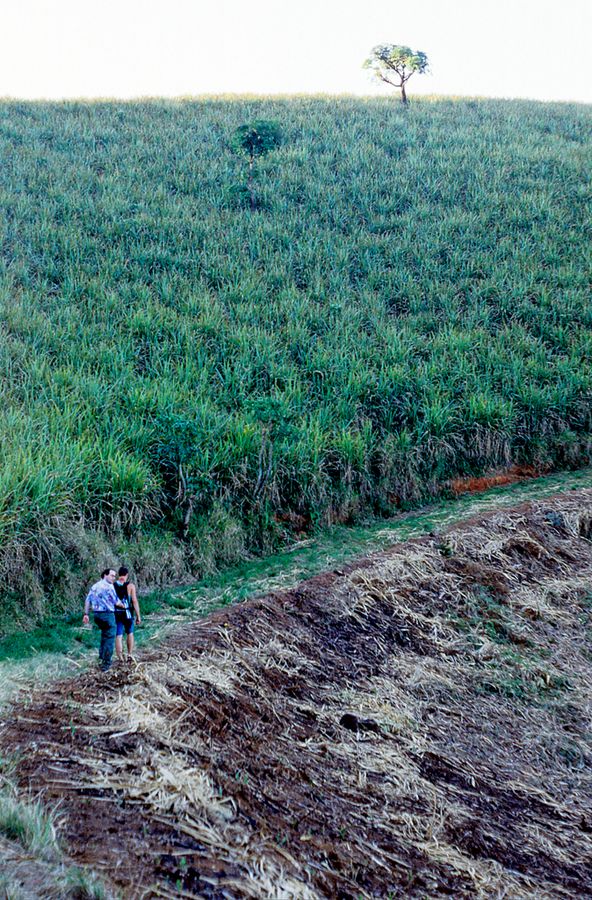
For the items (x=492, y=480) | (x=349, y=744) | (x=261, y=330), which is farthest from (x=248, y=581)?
(x=261, y=330)

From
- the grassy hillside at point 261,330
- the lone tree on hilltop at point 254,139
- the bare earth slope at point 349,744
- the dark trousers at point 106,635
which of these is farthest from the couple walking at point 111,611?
the lone tree on hilltop at point 254,139

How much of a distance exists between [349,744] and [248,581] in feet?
9.93

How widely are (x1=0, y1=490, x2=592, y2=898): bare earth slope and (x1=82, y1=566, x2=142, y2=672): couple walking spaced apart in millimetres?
274

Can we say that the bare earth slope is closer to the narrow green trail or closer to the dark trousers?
the dark trousers

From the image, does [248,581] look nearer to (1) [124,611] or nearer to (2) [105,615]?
(1) [124,611]

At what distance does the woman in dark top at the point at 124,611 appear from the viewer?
6379 millimetres

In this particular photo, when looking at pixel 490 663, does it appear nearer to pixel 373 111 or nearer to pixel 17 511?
pixel 17 511

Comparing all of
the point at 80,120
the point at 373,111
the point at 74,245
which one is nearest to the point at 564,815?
the point at 74,245

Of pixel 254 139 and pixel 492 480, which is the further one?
pixel 254 139

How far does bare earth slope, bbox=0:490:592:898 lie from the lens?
13.8ft

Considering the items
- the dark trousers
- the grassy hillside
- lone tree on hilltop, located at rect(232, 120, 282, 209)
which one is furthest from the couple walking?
lone tree on hilltop, located at rect(232, 120, 282, 209)

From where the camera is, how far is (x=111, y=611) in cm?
616

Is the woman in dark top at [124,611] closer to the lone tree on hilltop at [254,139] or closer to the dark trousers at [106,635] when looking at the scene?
the dark trousers at [106,635]

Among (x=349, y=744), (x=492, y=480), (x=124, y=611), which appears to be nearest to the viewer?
(x=349, y=744)
